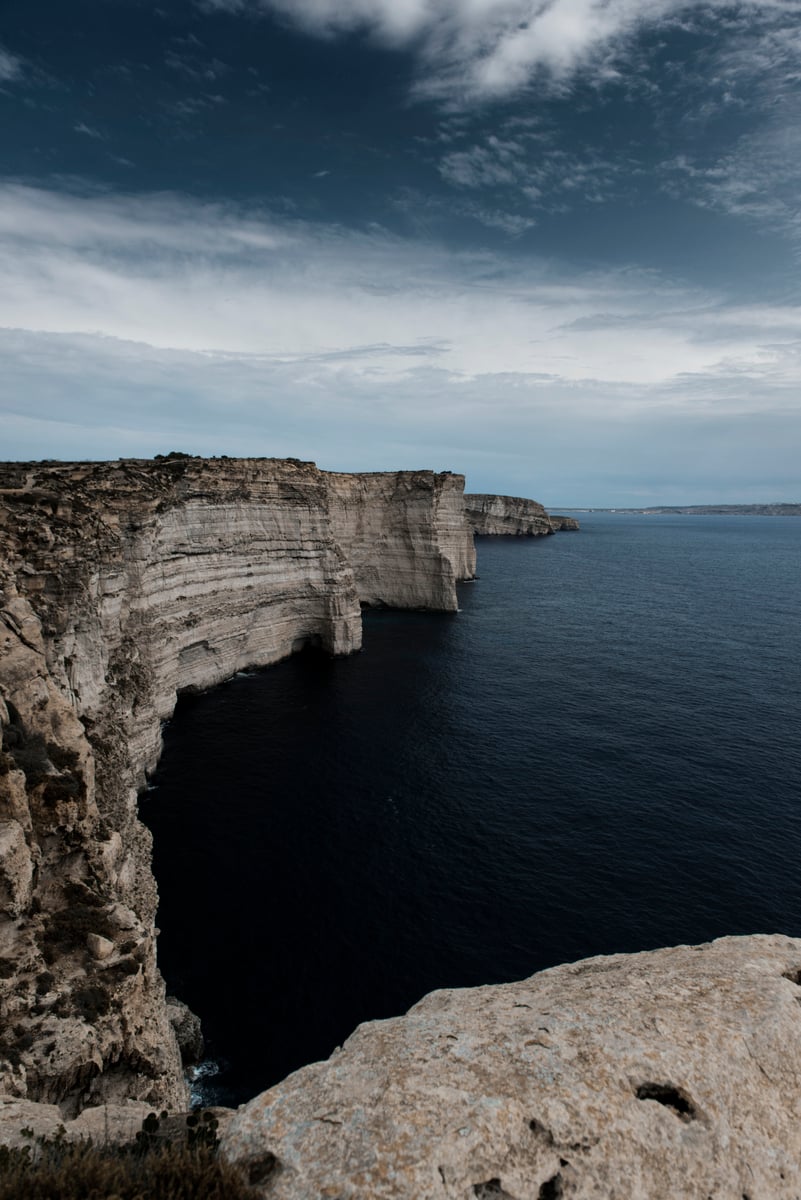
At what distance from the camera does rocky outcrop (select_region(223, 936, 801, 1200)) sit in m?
8.55

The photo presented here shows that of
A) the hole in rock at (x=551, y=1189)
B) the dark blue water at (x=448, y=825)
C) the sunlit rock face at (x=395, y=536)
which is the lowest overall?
the dark blue water at (x=448, y=825)

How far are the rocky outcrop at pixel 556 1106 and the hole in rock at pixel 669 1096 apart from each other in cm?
2

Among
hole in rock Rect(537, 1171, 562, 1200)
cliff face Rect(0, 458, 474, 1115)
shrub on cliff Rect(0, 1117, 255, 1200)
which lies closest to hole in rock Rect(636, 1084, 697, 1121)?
hole in rock Rect(537, 1171, 562, 1200)

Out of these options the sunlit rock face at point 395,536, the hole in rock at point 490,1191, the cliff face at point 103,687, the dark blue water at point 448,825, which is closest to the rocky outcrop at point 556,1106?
the hole in rock at point 490,1191

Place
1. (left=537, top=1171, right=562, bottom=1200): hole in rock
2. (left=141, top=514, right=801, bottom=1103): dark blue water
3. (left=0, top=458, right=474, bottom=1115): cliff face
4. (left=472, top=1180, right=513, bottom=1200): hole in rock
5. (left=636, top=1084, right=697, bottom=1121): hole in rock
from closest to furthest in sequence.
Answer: (left=472, top=1180, right=513, bottom=1200): hole in rock → (left=537, top=1171, right=562, bottom=1200): hole in rock → (left=636, top=1084, right=697, bottom=1121): hole in rock → (left=0, top=458, right=474, bottom=1115): cliff face → (left=141, top=514, right=801, bottom=1103): dark blue water

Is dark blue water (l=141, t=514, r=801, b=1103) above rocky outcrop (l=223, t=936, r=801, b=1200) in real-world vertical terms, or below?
below

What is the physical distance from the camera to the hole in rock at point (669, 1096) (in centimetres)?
965

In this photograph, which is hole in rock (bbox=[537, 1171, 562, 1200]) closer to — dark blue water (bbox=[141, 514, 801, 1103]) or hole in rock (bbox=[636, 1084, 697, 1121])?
hole in rock (bbox=[636, 1084, 697, 1121])

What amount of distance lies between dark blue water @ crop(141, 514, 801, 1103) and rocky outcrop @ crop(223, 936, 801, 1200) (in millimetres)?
15807

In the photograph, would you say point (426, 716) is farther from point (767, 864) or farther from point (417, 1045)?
point (417, 1045)

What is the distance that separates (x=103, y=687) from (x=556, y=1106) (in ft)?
95.9

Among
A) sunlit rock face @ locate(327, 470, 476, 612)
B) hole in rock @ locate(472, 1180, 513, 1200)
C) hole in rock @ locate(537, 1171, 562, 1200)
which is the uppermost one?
sunlit rock face @ locate(327, 470, 476, 612)

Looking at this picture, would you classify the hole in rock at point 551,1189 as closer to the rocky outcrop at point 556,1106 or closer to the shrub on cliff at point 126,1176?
the rocky outcrop at point 556,1106

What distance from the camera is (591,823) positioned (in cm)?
3753
